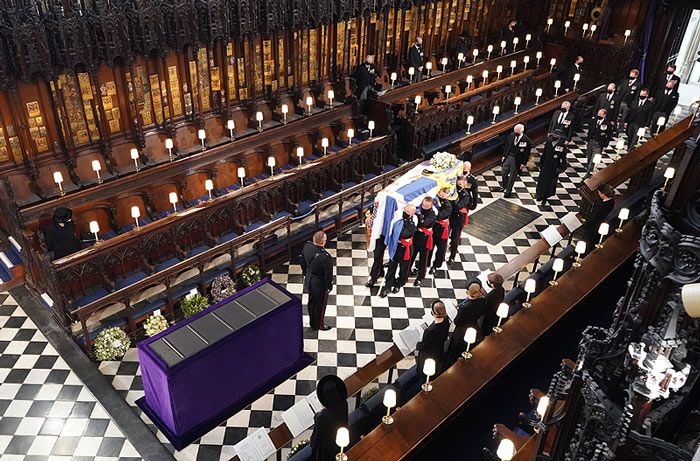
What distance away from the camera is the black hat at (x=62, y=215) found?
29.2ft

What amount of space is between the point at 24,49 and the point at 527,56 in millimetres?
13551

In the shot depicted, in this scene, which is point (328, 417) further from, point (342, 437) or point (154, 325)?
point (154, 325)

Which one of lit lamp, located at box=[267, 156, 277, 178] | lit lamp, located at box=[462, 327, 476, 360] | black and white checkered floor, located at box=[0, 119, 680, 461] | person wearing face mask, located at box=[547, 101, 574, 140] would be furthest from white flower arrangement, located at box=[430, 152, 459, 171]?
lit lamp, located at box=[462, 327, 476, 360]

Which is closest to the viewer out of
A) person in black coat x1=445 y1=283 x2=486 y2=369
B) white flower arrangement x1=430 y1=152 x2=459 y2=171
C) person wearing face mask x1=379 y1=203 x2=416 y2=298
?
person in black coat x1=445 y1=283 x2=486 y2=369

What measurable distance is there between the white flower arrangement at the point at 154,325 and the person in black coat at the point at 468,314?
4453 mm

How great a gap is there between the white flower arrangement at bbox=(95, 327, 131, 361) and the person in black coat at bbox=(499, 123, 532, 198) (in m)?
9.07

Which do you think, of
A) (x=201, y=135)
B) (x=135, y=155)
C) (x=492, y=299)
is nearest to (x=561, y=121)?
(x=492, y=299)

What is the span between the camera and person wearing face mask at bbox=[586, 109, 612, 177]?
14125mm

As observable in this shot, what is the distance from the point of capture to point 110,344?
874cm

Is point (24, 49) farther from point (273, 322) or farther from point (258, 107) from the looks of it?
point (273, 322)

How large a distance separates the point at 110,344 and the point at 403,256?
4.94m

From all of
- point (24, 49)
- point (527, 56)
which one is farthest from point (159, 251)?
point (527, 56)

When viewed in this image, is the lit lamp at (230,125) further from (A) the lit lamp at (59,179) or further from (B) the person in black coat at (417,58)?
(B) the person in black coat at (417,58)

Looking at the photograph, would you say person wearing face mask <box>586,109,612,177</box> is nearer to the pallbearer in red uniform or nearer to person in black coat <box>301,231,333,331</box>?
the pallbearer in red uniform
